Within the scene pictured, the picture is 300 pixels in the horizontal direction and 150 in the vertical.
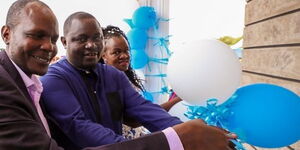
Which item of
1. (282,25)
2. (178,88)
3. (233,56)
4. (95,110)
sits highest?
(282,25)

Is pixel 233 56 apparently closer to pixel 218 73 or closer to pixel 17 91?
pixel 218 73

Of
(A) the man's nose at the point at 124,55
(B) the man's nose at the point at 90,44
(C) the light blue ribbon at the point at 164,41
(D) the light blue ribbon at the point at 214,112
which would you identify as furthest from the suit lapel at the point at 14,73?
(C) the light blue ribbon at the point at 164,41

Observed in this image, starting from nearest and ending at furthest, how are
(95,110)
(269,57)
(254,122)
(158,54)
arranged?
(254,122)
(95,110)
(269,57)
(158,54)

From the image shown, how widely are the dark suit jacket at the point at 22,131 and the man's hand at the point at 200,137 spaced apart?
46mm

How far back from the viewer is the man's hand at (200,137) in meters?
0.62

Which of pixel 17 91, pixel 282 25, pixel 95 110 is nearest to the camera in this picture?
pixel 17 91

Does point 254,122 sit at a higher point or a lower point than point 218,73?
lower

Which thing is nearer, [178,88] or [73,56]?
[178,88]

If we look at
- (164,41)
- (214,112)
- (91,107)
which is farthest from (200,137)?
(164,41)

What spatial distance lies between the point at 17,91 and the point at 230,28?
2.60 metres

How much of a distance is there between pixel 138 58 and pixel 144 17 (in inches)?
19.4

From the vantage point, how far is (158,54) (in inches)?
139

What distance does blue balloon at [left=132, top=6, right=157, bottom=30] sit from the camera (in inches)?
128

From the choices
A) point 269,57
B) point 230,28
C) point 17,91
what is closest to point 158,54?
point 230,28
